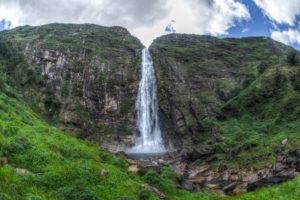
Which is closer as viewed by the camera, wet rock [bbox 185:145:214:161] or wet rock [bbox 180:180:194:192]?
wet rock [bbox 180:180:194:192]

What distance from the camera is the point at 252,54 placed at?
98.4 metres

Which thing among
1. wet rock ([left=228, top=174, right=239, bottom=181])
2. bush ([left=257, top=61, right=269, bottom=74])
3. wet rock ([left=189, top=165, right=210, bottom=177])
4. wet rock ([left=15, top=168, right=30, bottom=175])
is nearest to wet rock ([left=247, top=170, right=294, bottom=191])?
wet rock ([left=228, top=174, right=239, bottom=181])

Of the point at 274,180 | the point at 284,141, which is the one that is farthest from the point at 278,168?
the point at 284,141

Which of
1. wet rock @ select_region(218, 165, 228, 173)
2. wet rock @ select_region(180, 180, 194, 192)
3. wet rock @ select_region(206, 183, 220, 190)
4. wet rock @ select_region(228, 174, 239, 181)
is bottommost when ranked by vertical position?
wet rock @ select_region(206, 183, 220, 190)

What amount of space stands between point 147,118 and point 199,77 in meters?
16.7

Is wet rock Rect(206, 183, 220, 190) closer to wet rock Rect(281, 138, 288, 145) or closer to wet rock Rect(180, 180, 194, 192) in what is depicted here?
wet rock Rect(180, 180, 194, 192)

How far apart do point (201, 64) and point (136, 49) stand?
15.6 m

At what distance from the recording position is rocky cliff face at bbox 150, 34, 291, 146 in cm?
6906

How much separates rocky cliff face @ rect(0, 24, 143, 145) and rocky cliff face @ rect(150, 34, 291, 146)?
23.2 feet

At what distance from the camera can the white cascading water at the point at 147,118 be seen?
2645 inches

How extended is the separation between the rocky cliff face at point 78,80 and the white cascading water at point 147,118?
4.76 ft

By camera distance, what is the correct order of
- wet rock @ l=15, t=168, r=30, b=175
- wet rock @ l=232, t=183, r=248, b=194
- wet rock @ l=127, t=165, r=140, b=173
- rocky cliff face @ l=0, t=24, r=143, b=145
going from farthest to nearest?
1. rocky cliff face @ l=0, t=24, r=143, b=145
2. wet rock @ l=232, t=183, r=248, b=194
3. wet rock @ l=127, t=165, r=140, b=173
4. wet rock @ l=15, t=168, r=30, b=175

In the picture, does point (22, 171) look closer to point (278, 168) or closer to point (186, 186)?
point (186, 186)

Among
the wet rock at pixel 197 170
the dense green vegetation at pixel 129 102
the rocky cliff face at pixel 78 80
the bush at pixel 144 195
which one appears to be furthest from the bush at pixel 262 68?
the bush at pixel 144 195
